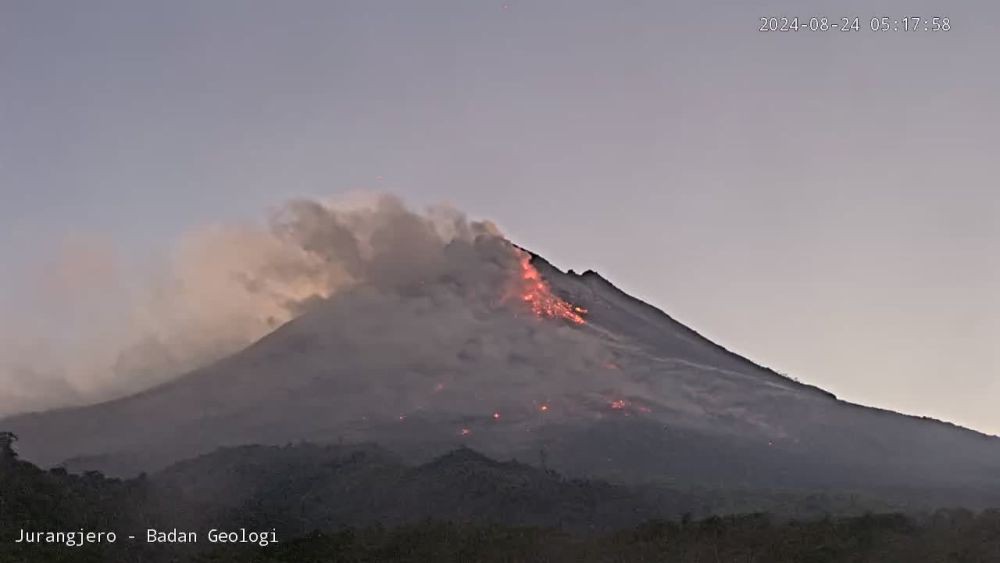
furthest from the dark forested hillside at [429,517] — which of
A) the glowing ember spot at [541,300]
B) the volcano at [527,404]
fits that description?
the glowing ember spot at [541,300]

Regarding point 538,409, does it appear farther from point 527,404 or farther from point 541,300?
point 541,300

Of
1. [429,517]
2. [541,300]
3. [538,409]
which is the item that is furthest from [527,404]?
[429,517]

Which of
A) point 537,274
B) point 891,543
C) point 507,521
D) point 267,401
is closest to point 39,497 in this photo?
point 507,521

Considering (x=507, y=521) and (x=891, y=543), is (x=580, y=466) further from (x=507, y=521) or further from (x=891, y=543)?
(x=891, y=543)

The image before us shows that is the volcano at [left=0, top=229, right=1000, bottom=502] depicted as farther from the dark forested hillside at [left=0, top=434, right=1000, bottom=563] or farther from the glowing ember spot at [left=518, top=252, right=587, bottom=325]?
the dark forested hillside at [left=0, top=434, right=1000, bottom=563]

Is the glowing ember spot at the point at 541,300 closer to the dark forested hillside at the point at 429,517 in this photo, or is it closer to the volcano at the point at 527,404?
the volcano at the point at 527,404

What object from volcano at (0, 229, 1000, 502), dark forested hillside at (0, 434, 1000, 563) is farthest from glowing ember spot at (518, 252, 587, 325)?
dark forested hillside at (0, 434, 1000, 563)
